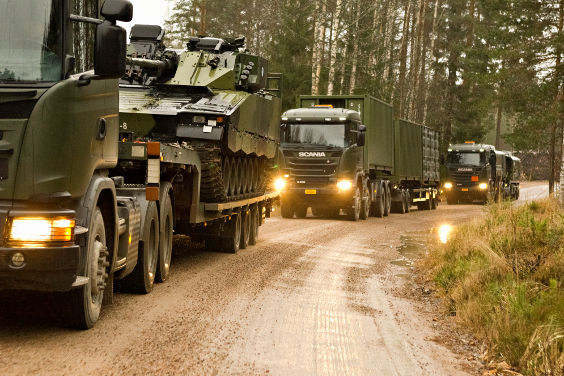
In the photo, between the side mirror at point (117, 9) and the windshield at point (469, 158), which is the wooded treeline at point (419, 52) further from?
the side mirror at point (117, 9)

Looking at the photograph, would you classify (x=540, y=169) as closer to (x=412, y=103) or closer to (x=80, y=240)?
(x=412, y=103)

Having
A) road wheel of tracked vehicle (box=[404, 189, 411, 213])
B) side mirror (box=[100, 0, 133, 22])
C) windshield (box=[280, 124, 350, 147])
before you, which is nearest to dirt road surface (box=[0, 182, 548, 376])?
side mirror (box=[100, 0, 133, 22])

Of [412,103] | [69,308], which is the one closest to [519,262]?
[69,308]

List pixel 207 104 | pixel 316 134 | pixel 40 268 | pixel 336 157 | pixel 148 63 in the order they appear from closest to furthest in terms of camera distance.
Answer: pixel 40 268 < pixel 207 104 < pixel 148 63 < pixel 336 157 < pixel 316 134

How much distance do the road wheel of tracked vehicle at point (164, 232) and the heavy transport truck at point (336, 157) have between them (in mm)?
13549

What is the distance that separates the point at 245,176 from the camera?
52.0ft

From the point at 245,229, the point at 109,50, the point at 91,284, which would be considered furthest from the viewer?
the point at 245,229

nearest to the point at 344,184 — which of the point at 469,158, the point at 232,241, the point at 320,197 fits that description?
the point at 320,197

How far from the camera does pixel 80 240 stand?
21.0 feet

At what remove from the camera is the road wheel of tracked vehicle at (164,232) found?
986cm

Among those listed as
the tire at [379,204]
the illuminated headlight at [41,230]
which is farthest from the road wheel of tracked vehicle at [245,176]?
the tire at [379,204]

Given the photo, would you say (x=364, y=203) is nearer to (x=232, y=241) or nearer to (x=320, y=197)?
(x=320, y=197)

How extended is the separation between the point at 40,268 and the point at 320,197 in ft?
59.5

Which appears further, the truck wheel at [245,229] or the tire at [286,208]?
the tire at [286,208]
